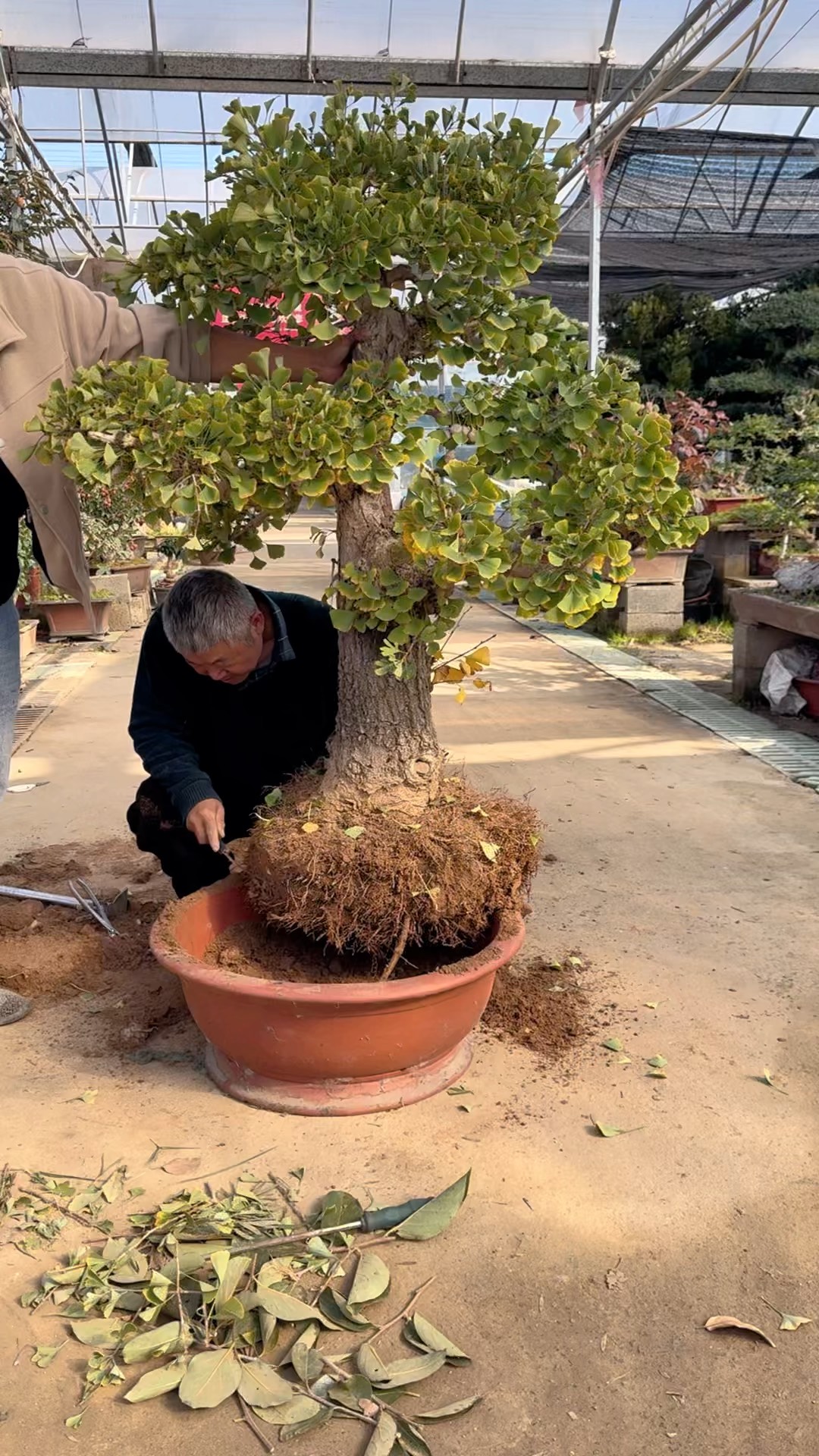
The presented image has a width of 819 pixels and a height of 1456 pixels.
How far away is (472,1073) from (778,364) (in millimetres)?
12500

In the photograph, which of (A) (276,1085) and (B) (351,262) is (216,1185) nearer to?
(A) (276,1085)

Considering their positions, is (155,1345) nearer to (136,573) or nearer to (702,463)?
(702,463)

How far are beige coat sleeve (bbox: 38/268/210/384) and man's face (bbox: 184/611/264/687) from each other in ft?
1.75

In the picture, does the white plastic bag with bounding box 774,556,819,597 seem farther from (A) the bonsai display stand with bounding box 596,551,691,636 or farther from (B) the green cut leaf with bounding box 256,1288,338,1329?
(B) the green cut leaf with bounding box 256,1288,338,1329

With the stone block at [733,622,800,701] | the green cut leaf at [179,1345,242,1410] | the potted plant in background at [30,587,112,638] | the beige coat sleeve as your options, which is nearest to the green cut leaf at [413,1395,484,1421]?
the green cut leaf at [179,1345,242,1410]

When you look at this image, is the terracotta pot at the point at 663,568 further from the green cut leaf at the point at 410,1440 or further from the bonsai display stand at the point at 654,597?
the green cut leaf at the point at 410,1440

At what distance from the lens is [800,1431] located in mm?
1408

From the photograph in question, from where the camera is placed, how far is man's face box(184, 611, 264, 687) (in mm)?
2328

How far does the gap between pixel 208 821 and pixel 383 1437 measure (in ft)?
4.20

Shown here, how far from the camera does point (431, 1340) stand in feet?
5.03

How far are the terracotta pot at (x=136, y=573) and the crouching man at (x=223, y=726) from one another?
6211 mm

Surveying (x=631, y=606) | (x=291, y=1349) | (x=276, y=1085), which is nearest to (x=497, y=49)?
(x=631, y=606)

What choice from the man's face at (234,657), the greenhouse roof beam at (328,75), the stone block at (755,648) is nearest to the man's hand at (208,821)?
the man's face at (234,657)

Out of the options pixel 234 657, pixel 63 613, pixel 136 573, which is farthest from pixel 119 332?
pixel 136 573
